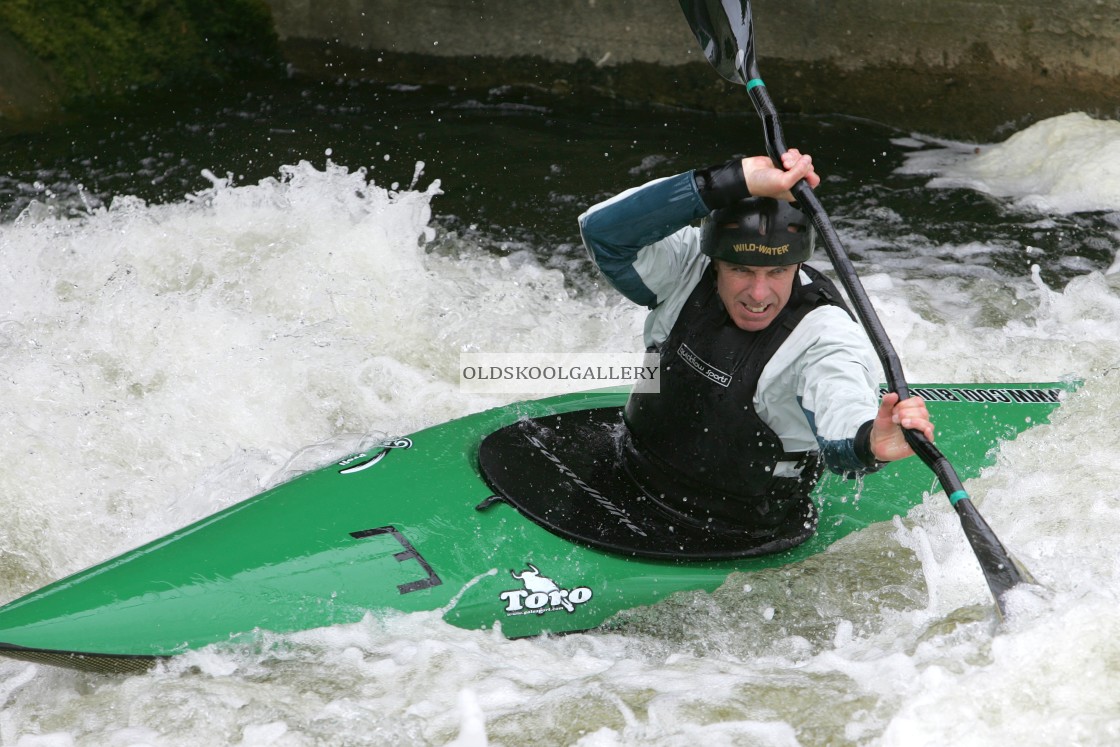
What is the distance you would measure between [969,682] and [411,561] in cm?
138

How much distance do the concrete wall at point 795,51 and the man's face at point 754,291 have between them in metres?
5.03

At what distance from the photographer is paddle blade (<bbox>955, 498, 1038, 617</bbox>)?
8.11 ft

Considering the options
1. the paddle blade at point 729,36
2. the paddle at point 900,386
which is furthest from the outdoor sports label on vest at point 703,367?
the paddle blade at point 729,36

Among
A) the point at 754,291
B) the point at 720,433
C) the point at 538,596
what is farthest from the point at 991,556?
the point at 538,596

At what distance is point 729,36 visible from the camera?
11.5 feet

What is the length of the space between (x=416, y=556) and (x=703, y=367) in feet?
2.94

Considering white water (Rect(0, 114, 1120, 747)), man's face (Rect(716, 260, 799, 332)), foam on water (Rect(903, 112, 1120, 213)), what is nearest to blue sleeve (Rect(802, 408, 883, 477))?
man's face (Rect(716, 260, 799, 332))

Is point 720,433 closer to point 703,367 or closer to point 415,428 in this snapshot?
point 703,367

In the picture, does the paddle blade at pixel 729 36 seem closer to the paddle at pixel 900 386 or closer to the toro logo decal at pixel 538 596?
the paddle at pixel 900 386

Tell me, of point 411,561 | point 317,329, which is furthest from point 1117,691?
point 317,329

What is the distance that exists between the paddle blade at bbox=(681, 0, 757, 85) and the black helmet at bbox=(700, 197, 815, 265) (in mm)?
875

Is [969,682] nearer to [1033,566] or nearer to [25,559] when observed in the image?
[1033,566]

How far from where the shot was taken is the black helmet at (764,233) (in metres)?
2.64

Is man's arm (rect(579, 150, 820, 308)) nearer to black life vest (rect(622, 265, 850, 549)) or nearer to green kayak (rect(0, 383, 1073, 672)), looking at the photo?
black life vest (rect(622, 265, 850, 549))
